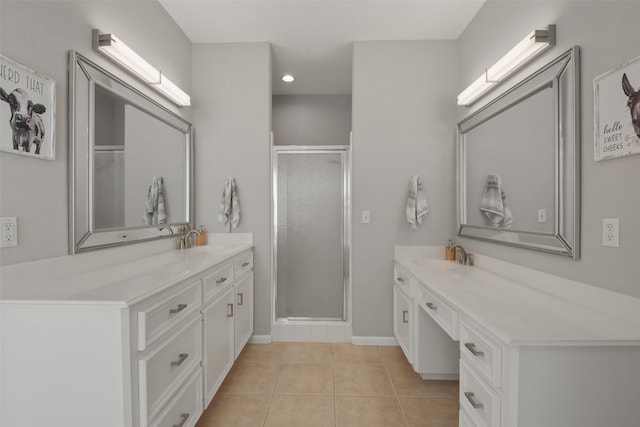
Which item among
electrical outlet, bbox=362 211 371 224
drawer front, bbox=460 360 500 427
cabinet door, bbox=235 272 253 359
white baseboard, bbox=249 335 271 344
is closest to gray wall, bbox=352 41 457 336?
electrical outlet, bbox=362 211 371 224

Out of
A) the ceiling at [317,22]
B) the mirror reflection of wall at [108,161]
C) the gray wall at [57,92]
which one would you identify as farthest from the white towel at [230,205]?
the ceiling at [317,22]

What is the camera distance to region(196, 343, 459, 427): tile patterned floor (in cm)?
180

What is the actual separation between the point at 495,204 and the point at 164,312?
2.03m

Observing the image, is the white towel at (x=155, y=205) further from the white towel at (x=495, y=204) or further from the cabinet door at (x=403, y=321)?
the white towel at (x=495, y=204)

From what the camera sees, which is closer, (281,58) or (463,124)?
(463,124)

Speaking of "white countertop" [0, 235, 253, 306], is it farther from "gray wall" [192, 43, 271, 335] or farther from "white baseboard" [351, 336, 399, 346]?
"white baseboard" [351, 336, 399, 346]

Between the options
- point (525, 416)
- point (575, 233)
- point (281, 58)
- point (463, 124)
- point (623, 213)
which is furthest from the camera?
point (281, 58)

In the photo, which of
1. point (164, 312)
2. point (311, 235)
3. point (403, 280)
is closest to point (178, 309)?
point (164, 312)

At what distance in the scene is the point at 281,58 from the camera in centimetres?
302

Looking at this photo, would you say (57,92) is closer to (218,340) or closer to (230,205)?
(230,205)

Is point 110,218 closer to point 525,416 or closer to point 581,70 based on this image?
point 525,416

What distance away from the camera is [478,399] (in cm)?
118

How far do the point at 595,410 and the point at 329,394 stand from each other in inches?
57.3

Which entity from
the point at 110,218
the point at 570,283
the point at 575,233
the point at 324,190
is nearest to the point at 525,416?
the point at 570,283
